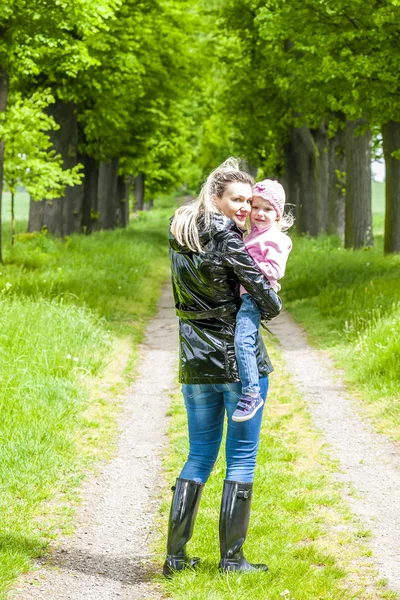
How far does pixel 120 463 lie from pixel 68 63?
34.6 feet

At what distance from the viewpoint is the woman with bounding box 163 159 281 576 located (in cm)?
420

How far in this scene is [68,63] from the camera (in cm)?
1548

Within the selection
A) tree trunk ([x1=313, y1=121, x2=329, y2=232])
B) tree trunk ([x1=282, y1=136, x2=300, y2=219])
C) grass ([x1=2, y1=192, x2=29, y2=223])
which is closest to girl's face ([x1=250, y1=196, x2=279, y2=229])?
tree trunk ([x1=313, y1=121, x2=329, y2=232])

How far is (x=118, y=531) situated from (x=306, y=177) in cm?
2053

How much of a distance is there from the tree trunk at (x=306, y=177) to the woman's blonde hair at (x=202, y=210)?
67.1 feet

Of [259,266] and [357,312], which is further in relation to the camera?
[357,312]

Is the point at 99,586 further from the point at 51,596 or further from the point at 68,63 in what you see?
the point at 68,63

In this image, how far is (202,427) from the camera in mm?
4449

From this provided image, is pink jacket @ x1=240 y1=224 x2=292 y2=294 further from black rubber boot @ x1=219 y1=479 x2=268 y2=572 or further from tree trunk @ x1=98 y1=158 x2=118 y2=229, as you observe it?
tree trunk @ x1=98 y1=158 x2=118 y2=229

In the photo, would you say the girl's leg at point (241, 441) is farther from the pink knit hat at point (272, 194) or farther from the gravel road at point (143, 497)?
the pink knit hat at point (272, 194)

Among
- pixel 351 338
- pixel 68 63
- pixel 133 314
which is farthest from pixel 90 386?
pixel 68 63

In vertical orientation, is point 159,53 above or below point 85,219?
above

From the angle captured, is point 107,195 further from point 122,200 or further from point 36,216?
point 36,216

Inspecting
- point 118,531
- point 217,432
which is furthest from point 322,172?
point 217,432
